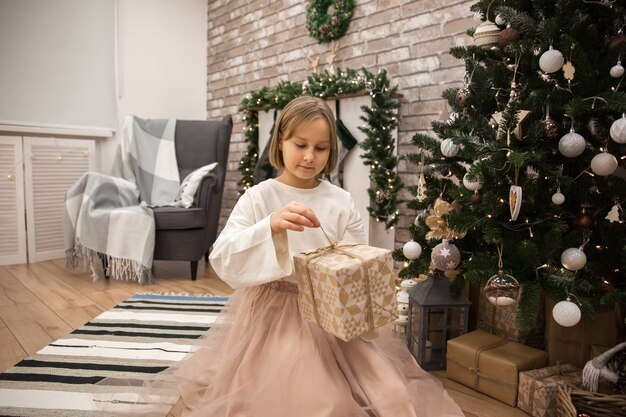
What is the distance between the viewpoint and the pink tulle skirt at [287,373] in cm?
114

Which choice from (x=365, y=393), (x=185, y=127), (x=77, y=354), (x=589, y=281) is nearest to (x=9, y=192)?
(x=185, y=127)

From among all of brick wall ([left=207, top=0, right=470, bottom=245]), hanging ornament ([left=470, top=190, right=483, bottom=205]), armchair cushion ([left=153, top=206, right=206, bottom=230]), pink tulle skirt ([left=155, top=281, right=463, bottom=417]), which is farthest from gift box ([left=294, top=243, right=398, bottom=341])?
armchair cushion ([left=153, top=206, right=206, bottom=230])

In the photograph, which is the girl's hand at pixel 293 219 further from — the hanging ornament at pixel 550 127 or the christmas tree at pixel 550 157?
the hanging ornament at pixel 550 127

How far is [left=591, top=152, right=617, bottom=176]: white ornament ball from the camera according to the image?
4.31 feet

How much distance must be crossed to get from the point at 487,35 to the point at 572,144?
20.1 inches

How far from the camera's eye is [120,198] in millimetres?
3205

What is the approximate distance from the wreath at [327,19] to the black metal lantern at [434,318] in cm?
209

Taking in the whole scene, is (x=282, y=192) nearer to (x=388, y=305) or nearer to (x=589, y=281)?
(x=388, y=305)

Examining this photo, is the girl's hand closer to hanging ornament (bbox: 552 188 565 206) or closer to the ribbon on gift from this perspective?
the ribbon on gift

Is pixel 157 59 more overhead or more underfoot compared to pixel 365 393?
more overhead

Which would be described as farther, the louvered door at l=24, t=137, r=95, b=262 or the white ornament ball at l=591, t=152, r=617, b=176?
the louvered door at l=24, t=137, r=95, b=262

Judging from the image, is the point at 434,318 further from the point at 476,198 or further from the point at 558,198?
the point at 558,198

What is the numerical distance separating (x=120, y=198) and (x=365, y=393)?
8.33 feet

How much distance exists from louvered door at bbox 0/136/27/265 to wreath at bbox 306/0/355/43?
7.53 ft
